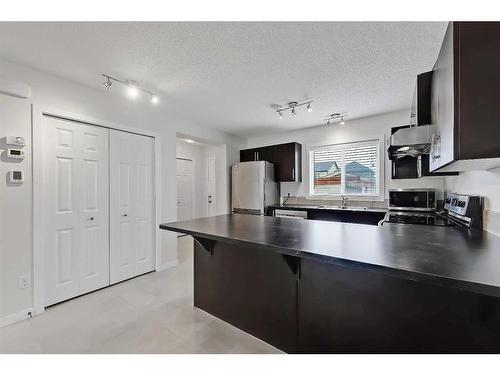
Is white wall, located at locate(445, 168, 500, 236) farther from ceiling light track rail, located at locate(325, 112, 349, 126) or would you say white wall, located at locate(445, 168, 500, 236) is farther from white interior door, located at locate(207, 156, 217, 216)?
white interior door, located at locate(207, 156, 217, 216)

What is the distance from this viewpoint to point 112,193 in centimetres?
292

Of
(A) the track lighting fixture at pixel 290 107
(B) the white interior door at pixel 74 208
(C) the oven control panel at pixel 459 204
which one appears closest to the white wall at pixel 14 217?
(B) the white interior door at pixel 74 208

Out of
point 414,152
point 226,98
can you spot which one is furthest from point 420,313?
point 226,98

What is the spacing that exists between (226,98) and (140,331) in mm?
2708

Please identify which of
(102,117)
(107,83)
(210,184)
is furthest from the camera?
(210,184)

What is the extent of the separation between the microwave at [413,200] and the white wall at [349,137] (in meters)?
0.52

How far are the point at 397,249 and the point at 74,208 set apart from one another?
3086mm

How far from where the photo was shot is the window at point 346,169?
3.96 meters

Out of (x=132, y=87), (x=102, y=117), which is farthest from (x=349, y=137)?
(x=102, y=117)

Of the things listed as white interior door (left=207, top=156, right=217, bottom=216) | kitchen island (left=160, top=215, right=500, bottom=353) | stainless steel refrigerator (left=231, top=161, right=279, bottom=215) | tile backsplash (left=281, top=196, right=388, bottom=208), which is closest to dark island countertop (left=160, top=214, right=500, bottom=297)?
kitchen island (left=160, top=215, right=500, bottom=353)

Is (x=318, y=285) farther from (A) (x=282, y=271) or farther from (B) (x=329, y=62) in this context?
(B) (x=329, y=62)

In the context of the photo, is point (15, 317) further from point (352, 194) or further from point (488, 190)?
point (352, 194)

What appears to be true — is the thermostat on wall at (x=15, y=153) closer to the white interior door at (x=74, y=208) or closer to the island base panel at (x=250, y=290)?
the white interior door at (x=74, y=208)

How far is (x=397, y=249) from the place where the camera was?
1.16m
